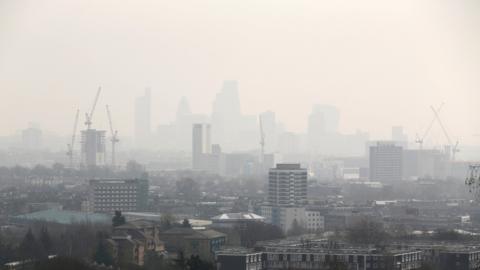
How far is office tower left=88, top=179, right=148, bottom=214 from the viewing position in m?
41.7

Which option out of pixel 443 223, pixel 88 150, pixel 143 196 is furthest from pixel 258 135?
pixel 443 223

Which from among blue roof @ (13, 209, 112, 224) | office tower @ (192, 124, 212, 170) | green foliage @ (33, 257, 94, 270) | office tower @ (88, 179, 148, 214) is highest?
office tower @ (192, 124, 212, 170)

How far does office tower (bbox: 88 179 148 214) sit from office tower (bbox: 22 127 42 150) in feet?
198

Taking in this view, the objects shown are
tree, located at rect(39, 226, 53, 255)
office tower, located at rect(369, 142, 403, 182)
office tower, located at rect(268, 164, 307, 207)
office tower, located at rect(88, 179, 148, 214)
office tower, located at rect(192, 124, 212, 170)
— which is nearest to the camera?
tree, located at rect(39, 226, 53, 255)

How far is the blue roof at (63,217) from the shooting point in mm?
32812

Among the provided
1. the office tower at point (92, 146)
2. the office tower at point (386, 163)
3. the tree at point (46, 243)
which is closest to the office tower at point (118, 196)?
the tree at point (46, 243)

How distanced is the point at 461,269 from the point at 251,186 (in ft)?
114

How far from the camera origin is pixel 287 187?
39.5 metres

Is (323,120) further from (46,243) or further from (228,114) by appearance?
(46,243)

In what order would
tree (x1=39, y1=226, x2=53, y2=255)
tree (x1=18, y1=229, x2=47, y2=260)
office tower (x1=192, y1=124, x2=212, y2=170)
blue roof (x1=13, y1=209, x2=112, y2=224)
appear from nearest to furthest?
tree (x1=18, y1=229, x2=47, y2=260) → tree (x1=39, y1=226, x2=53, y2=255) → blue roof (x1=13, y1=209, x2=112, y2=224) → office tower (x1=192, y1=124, x2=212, y2=170)

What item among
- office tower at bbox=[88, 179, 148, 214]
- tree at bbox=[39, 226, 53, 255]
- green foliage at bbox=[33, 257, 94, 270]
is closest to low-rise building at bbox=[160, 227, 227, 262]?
tree at bbox=[39, 226, 53, 255]

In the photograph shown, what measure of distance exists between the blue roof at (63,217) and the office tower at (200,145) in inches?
1861

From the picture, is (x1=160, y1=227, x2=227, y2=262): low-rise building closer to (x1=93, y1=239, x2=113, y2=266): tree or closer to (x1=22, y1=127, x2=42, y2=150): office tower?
(x1=93, y1=239, x2=113, y2=266): tree

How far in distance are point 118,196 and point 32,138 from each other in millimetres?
62064
